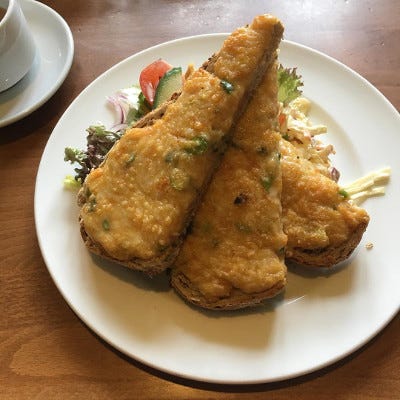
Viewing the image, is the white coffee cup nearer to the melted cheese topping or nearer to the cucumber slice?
the cucumber slice

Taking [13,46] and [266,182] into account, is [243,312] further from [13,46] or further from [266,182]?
[13,46]

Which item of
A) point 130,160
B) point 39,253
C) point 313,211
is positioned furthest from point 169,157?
point 39,253

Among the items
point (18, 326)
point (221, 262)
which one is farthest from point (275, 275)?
point (18, 326)

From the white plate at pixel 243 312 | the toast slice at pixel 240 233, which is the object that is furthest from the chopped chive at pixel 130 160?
the white plate at pixel 243 312

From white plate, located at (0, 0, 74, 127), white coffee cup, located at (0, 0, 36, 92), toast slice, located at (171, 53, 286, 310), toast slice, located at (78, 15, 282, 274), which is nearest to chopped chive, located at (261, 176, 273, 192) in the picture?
toast slice, located at (171, 53, 286, 310)

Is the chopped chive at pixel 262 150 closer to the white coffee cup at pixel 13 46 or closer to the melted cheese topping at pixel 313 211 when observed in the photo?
the melted cheese topping at pixel 313 211
